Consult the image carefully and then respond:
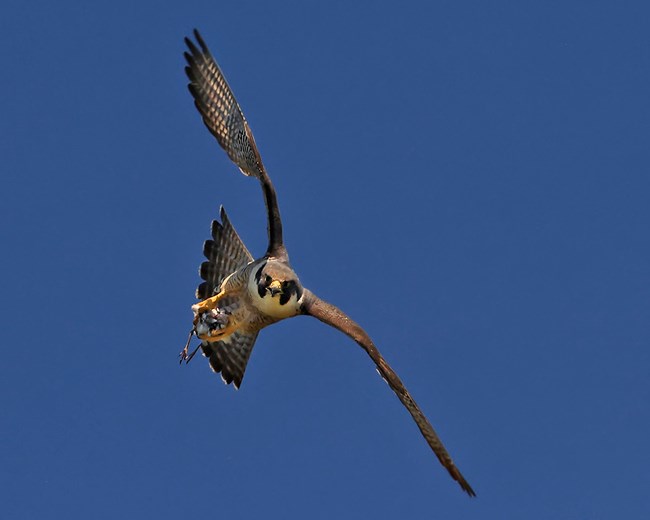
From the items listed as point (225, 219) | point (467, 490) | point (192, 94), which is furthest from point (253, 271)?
point (467, 490)

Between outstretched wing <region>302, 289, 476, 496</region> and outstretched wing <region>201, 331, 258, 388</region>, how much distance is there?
1548 millimetres

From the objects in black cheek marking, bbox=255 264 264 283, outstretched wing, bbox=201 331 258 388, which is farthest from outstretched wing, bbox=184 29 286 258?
outstretched wing, bbox=201 331 258 388

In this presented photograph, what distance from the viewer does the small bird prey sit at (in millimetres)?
14031

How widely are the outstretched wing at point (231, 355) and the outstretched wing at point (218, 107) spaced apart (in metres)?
2.12

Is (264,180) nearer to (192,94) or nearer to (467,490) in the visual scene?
(192,94)

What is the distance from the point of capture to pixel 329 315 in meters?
14.3

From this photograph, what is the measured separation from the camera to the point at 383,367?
541 inches

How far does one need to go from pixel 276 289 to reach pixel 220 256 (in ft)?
6.19

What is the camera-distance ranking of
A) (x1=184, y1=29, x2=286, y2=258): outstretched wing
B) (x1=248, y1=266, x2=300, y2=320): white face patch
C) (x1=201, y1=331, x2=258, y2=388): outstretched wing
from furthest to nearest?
1. (x1=201, y1=331, x2=258, y2=388): outstretched wing
2. (x1=184, y1=29, x2=286, y2=258): outstretched wing
3. (x1=248, y1=266, x2=300, y2=320): white face patch

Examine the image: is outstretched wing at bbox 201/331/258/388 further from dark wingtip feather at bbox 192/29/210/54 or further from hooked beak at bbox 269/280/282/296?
dark wingtip feather at bbox 192/29/210/54

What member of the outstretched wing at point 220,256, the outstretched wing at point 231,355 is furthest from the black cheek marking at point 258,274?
the outstretched wing at point 231,355

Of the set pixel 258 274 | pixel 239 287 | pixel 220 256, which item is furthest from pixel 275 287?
pixel 220 256

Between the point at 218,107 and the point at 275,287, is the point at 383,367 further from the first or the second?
the point at 218,107

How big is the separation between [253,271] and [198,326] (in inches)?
37.3
